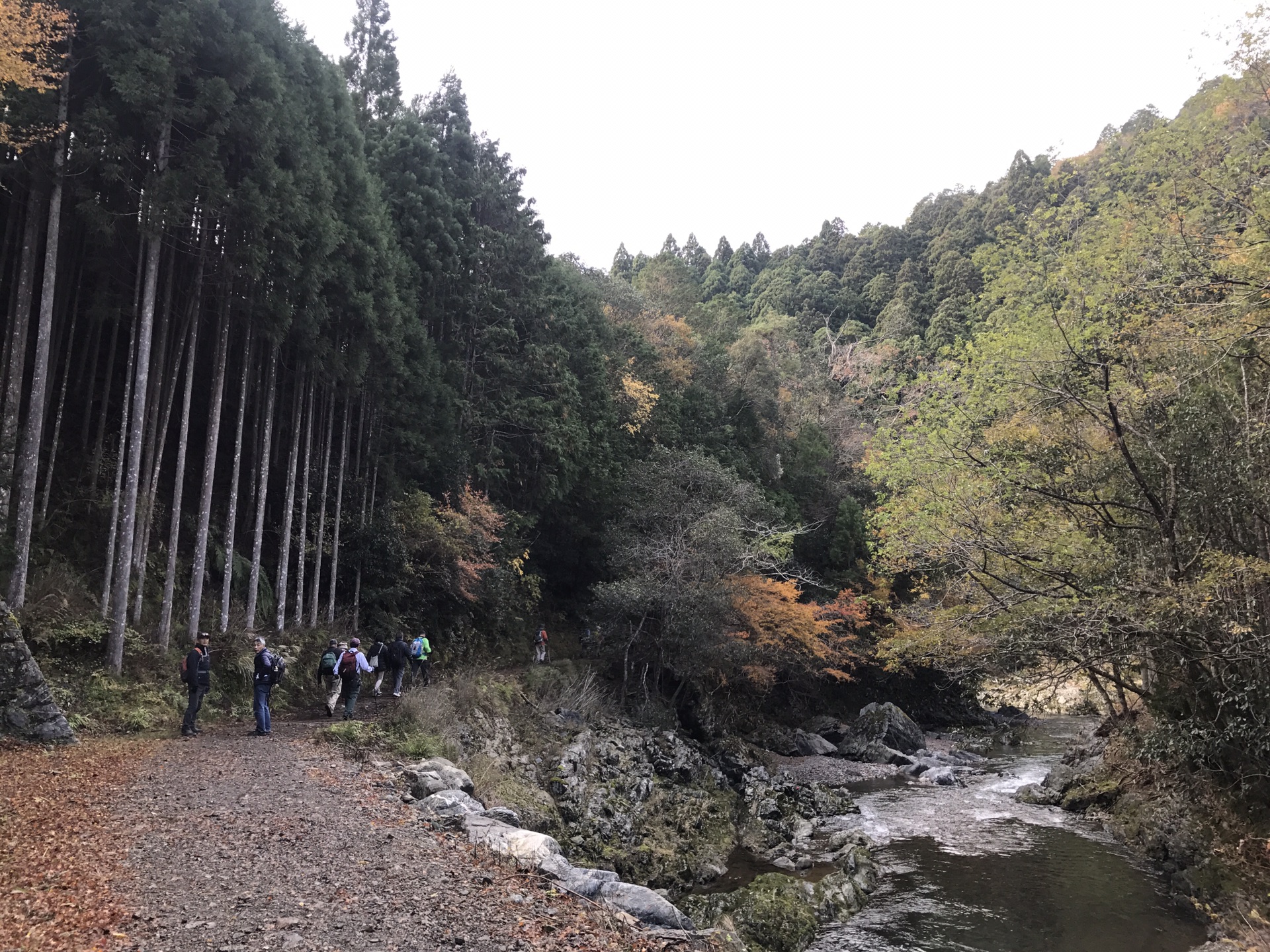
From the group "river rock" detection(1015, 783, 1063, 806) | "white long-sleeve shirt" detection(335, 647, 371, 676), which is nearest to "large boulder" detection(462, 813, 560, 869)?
"white long-sleeve shirt" detection(335, 647, 371, 676)

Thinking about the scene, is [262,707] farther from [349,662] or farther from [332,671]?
[332,671]

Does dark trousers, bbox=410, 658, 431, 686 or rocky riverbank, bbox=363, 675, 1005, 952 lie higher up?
dark trousers, bbox=410, 658, 431, 686

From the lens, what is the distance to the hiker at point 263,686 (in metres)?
11.1

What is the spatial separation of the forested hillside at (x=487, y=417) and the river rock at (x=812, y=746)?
2.05m

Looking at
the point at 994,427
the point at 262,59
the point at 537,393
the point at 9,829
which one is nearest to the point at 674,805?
the point at 994,427

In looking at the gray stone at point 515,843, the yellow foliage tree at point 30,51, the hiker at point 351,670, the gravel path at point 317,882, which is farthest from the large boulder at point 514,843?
the yellow foliage tree at point 30,51

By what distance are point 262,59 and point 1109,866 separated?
19.5m

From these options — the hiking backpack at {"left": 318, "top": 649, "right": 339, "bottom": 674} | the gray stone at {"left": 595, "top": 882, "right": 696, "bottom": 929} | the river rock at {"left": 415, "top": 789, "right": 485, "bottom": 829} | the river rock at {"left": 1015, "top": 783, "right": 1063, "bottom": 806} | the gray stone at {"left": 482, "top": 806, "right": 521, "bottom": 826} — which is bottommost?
the river rock at {"left": 1015, "top": 783, "right": 1063, "bottom": 806}

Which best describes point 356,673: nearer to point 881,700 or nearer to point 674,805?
point 674,805

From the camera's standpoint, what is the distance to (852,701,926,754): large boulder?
24.3 meters

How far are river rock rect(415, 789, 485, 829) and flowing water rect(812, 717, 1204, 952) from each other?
15.5 feet

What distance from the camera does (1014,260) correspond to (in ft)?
39.6

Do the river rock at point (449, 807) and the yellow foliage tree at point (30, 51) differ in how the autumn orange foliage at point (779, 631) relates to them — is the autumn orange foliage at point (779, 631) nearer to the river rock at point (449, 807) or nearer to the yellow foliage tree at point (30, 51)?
the river rock at point (449, 807)

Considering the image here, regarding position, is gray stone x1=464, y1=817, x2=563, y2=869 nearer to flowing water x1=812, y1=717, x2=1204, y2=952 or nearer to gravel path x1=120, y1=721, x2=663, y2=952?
gravel path x1=120, y1=721, x2=663, y2=952
